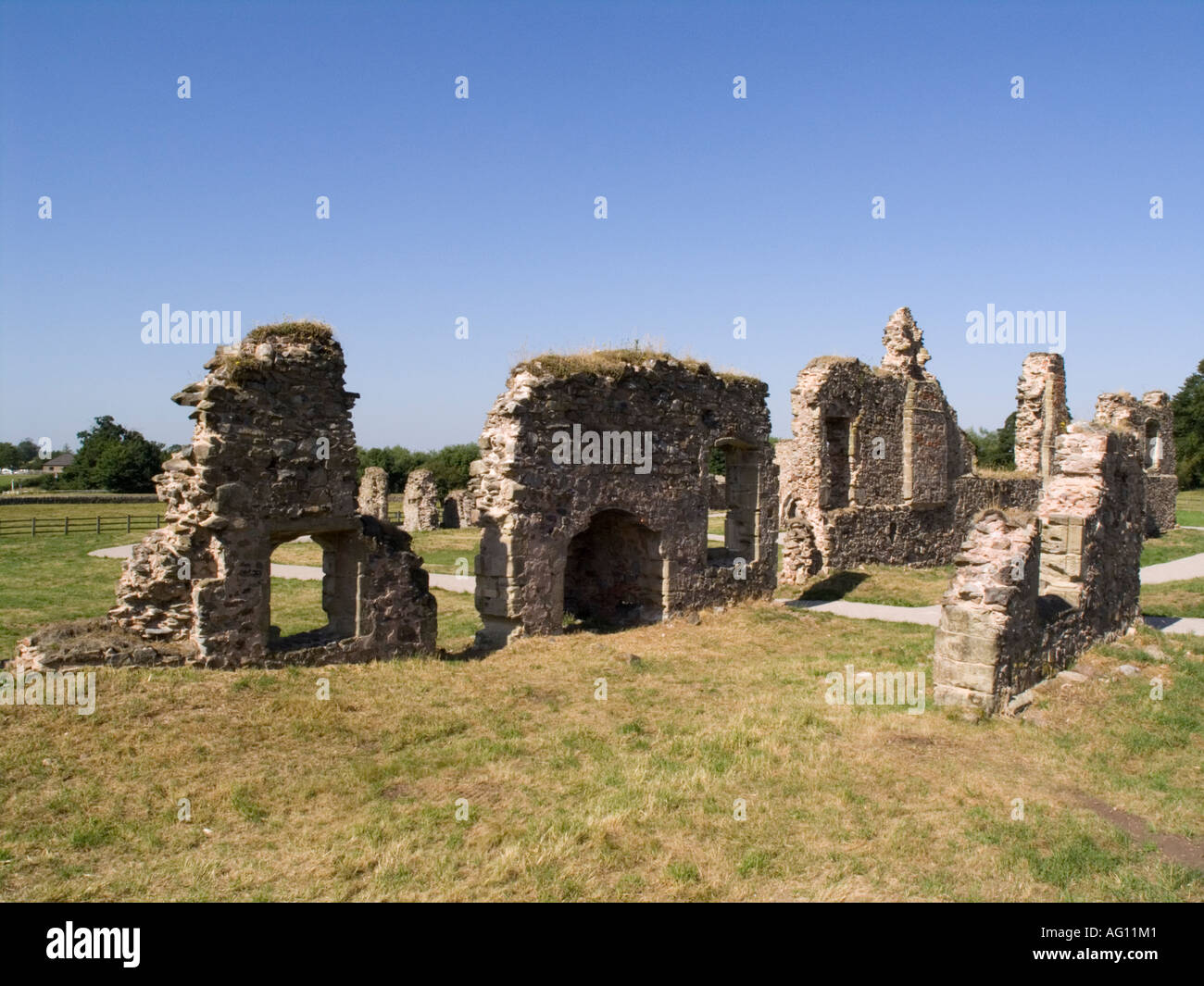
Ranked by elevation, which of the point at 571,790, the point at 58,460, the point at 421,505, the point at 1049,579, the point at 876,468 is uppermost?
the point at 58,460

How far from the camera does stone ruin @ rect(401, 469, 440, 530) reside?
34562 millimetres

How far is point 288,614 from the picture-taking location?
1666 centimetres

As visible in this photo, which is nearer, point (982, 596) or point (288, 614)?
point (982, 596)

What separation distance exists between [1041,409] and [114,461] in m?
55.8

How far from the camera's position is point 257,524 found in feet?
34.4

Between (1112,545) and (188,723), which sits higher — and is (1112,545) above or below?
above

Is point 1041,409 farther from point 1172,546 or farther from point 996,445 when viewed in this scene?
point 996,445

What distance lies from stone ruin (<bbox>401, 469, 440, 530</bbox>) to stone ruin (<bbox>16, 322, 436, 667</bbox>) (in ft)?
75.3

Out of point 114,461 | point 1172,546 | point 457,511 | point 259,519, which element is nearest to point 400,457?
point 114,461

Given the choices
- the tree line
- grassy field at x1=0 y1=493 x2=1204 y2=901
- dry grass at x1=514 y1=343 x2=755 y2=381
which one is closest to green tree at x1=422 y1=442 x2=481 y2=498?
the tree line

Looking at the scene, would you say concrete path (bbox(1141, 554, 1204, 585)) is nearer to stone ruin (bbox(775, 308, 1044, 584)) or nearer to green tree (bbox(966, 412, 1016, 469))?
stone ruin (bbox(775, 308, 1044, 584))

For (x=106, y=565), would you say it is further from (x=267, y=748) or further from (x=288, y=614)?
(x=267, y=748)

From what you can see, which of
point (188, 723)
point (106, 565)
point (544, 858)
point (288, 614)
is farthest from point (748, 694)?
point (106, 565)

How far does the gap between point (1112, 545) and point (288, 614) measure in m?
14.1
